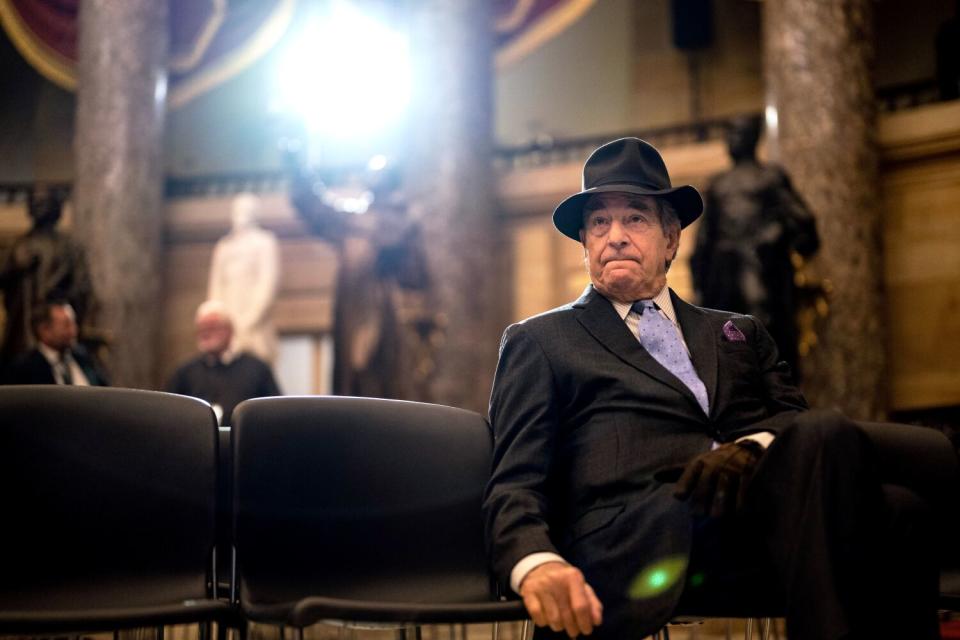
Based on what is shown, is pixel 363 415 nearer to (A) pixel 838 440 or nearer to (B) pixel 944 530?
(A) pixel 838 440

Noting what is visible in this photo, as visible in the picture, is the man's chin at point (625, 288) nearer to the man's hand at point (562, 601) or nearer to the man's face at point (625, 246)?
the man's face at point (625, 246)

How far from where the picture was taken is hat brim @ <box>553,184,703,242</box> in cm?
271

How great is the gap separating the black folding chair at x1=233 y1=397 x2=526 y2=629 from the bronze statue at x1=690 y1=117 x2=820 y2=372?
4.75 m

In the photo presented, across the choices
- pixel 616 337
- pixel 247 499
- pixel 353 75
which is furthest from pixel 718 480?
pixel 353 75

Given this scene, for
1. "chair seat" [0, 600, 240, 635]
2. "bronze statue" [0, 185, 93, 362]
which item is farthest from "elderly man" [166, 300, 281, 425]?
"chair seat" [0, 600, 240, 635]

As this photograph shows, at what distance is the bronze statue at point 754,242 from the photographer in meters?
7.44

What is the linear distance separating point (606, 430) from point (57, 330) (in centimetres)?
434

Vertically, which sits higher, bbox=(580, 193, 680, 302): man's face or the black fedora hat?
the black fedora hat

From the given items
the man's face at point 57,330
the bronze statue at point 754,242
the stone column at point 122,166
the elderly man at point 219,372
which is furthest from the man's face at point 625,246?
the stone column at point 122,166

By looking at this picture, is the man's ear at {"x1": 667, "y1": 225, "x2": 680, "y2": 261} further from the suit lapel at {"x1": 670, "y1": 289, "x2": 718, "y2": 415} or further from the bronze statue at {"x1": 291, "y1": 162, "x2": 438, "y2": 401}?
the bronze statue at {"x1": 291, "y1": 162, "x2": 438, "y2": 401}

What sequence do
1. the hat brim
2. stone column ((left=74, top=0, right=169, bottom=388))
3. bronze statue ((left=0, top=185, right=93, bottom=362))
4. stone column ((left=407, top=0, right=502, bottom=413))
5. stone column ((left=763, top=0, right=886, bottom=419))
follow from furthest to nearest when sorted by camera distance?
stone column ((left=74, top=0, right=169, bottom=388)) → stone column ((left=407, top=0, right=502, bottom=413)) → bronze statue ((left=0, top=185, right=93, bottom=362)) → stone column ((left=763, top=0, right=886, bottom=419)) → the hat brim

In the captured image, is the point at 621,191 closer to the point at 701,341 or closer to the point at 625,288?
the point at 625,288

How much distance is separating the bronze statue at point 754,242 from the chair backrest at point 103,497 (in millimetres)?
5128

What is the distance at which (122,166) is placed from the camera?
1056 cm
